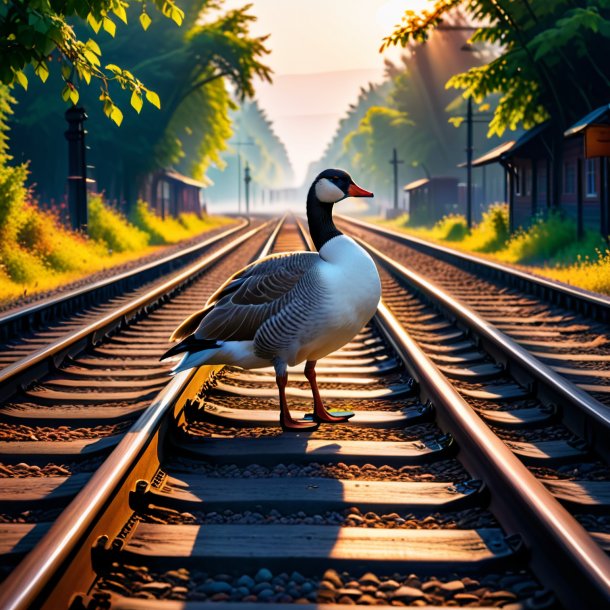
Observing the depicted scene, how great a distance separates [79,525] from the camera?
10.2ft

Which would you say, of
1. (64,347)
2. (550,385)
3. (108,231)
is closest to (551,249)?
(108,231)

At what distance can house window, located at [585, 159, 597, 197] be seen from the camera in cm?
2370

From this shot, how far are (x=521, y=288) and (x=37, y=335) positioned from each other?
7.80 metres

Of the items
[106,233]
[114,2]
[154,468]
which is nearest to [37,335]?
[114,2]

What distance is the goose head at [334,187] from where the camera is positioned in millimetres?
5020

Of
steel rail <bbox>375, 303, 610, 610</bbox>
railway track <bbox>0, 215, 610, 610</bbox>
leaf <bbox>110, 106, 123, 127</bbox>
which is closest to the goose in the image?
railway track <bbox>0, 215, 610, 610</bbox>

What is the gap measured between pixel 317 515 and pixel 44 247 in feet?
50.1

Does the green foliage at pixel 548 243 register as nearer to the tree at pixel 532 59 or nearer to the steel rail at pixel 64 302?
the tree at pixel 532 59

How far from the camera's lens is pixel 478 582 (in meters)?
3.04

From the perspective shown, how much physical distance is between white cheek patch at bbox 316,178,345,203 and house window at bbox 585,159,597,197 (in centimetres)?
2009

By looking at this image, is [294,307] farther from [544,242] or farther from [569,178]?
[569,178]

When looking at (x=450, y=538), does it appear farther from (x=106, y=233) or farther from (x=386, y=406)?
(x=106, y=233)

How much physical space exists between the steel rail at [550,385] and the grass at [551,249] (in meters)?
5.53

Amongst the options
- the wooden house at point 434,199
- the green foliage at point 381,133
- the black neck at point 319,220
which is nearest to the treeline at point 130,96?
the wooden house at point 434,199
